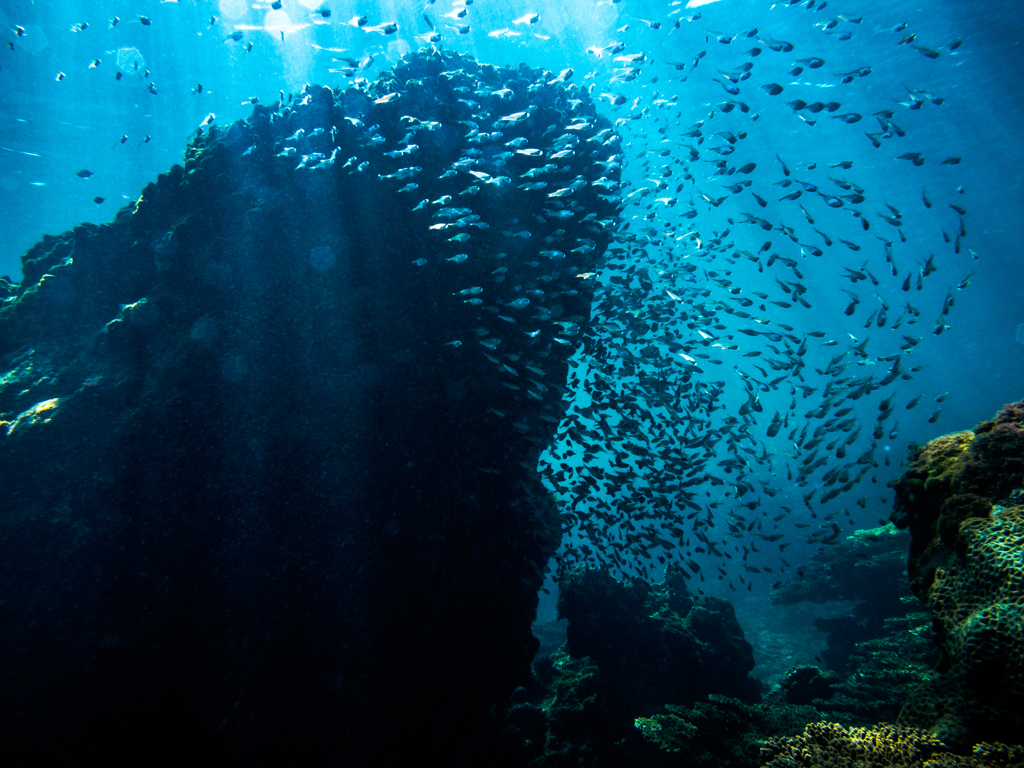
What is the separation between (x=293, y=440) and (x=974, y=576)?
29.1ft

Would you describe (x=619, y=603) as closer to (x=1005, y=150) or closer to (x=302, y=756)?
(x=302, y=756)

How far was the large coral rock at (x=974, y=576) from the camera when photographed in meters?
3.68

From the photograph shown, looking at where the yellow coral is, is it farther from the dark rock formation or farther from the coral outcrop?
the coral outcrop

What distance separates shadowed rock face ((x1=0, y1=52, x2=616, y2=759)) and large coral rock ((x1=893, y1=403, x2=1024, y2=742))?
507 centimetres

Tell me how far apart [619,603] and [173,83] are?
2281 cm

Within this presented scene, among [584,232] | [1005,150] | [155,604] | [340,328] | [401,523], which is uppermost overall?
[1005,150]

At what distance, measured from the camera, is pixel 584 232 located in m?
8.59

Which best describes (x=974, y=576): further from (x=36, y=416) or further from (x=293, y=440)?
(x=36, y=416)

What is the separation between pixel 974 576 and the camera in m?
4.10

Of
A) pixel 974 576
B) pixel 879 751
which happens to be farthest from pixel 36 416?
pixel 974 576

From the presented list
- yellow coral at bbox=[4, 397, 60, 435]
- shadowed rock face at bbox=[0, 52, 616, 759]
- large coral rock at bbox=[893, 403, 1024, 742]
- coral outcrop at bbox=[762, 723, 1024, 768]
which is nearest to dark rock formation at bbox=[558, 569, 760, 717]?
shadowed rock face at bbox=[0, 52, 616, 759]

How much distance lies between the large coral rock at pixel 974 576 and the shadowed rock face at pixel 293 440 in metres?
5.07

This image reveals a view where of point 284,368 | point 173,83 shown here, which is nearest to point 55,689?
point 284,368

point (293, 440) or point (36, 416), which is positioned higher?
point (36, 416)
